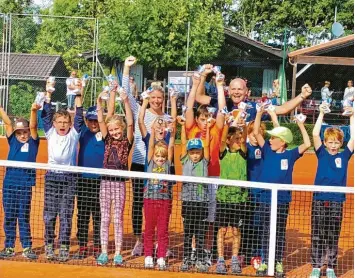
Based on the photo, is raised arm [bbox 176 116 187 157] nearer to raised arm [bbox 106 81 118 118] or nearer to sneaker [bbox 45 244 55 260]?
raised arm [bbox 106 81 118 118]

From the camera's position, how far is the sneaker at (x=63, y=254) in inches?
324

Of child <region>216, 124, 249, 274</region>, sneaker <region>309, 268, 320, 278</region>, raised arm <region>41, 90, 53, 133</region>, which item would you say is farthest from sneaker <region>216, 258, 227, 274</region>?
raised arm <region>41, 90, 53, 133</region>

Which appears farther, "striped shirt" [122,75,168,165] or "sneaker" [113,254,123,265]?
"striped shirt" [122,75,168,165]

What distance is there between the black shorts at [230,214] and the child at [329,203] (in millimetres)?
780

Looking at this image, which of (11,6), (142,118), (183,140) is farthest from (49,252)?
(11,6)

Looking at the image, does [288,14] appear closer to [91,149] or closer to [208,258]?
[91,149]

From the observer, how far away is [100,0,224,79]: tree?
92.6 feet

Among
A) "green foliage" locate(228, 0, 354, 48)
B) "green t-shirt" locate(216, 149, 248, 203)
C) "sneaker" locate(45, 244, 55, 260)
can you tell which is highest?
"green foliage" locate(228, 0, 354, 48)

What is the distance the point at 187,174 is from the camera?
8.16 m

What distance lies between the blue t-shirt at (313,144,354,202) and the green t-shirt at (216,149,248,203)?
0.80 metres

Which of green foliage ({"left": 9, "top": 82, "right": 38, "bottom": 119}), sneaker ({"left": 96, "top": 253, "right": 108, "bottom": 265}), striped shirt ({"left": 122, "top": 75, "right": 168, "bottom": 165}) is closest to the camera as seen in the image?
sneaker ({"left": 96, "top": 253, "right": 108, "bottom": 265})

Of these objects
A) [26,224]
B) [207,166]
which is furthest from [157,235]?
[26,224]

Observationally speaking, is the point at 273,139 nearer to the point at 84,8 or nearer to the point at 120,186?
the point at 120,186

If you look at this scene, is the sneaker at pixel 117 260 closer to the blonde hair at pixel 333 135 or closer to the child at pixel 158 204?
the child at pixel 158 204
